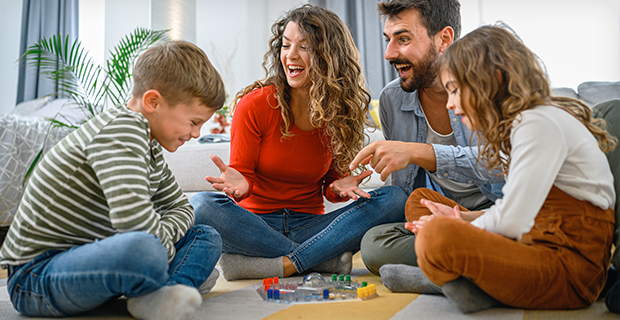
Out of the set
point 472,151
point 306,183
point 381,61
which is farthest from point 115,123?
point 381,61

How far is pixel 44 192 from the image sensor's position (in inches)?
34.6

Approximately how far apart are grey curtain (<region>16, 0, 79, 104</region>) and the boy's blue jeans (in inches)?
147

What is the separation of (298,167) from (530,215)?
816 mm

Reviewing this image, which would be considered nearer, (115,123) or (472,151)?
(115,123)

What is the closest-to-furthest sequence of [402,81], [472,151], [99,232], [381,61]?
1. [99,232]
2. [472,151]
3. [402,81]
4. [381,61]

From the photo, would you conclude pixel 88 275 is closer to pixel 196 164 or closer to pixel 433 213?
pixel 433 213

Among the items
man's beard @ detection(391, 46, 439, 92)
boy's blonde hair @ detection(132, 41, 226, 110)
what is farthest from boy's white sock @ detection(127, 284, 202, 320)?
man's beard @ detection(391, 46, 439, 92)

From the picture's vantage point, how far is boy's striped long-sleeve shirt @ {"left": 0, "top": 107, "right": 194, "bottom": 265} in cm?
84

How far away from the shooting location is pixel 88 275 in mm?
807

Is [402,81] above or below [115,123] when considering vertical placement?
above

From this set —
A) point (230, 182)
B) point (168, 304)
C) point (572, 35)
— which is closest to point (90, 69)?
point (230, 182)

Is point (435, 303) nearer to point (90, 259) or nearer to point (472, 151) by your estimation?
point (472, 151)

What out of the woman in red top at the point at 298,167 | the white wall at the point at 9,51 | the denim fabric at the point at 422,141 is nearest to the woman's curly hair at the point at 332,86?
the woman in red top at the point at 298,167

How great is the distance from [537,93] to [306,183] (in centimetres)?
83
